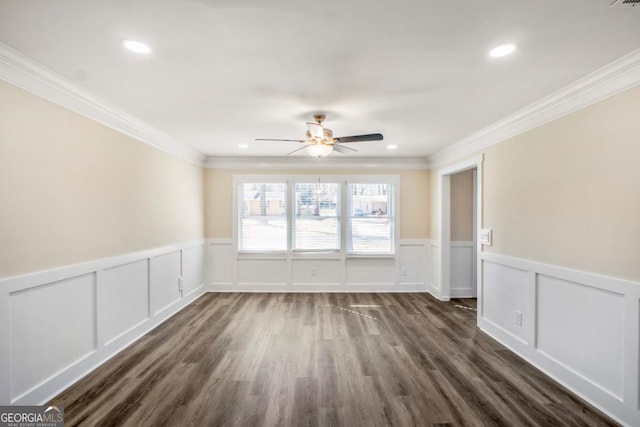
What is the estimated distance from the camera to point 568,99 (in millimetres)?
2438

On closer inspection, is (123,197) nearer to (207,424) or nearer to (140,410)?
(140,410)

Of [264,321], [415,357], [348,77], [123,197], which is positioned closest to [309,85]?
[348,77]

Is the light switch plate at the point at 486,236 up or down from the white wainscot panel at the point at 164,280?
up

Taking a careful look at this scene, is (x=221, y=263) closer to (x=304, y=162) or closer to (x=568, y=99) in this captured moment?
(x=304, y=162)

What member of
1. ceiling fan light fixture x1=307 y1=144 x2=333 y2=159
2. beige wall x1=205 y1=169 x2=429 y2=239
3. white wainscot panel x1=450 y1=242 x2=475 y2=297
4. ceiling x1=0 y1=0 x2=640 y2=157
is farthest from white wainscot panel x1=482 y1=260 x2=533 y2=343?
ceiling fan light fixture x1=307 y1=144 x2=333 y2=159

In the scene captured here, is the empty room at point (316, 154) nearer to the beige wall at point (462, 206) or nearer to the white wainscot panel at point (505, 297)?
the white wainscot panel at point (505, 297)

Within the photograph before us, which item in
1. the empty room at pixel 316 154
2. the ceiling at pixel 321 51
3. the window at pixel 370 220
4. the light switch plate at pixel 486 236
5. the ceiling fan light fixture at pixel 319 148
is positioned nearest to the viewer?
the ceiling at pixel 321 51

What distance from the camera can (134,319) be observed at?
3.31 m

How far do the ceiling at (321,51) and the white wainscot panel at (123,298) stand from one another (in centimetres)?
172

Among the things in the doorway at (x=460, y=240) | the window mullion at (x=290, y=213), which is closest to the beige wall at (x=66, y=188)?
the window mullion at (x=290, y=213)

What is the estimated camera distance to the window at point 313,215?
17.8 ft

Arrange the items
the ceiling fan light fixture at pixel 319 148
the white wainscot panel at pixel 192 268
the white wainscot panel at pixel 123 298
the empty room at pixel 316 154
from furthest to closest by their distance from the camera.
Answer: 1. the white wainscot panel at pixel 192 268
2. the ceiling fan light fixture at pixel 319 148
3. the white wainscot panel at pixel 123 298
4. the empty room at pixel 316 154

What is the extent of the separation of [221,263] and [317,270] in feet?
5.96

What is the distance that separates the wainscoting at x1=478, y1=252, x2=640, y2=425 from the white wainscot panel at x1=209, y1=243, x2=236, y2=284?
4318 millimetres
